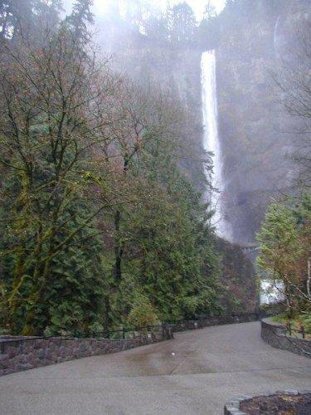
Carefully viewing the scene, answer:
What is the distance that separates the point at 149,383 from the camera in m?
8.99

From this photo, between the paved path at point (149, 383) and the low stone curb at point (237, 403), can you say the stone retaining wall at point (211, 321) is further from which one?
the low stone curb at point (237, 403)

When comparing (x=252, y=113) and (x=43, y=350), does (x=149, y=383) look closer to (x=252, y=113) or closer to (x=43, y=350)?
(x=43, y=350)

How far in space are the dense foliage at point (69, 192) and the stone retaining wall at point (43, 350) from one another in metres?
0.96

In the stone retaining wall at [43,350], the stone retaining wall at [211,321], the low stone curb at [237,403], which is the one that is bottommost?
the low stone curb at [237,403]

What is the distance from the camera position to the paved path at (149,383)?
685 centimetres

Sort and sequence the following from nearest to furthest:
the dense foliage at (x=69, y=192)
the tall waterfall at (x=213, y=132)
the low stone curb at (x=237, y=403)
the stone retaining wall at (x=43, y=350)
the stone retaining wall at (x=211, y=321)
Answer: the low stone curb at (x=237, y=403)
the stone retaining wall at (x=43, y=350)
the dense foliage at (x=69, y=192)
the stone retaining wall at (x=211, y=321)
the tall waterfall at (x=213, y=132)

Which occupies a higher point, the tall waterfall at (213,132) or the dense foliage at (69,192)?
the tall waterfall at (213,132)

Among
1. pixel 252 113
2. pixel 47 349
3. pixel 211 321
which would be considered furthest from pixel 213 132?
pixel 47 349

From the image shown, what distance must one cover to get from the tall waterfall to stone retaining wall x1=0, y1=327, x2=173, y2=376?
90.9 ft

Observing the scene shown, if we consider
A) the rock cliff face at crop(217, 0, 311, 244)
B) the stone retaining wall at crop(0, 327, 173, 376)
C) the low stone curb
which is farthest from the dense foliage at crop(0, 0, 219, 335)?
the rock cliff face at crop(217, 0, 311, 244)

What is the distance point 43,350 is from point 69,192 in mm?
4099

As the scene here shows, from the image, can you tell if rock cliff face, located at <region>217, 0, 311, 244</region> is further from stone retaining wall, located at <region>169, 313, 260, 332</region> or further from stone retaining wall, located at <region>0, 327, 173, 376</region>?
stone retaining wall, located at <region>0, 327, 173, 376</region>

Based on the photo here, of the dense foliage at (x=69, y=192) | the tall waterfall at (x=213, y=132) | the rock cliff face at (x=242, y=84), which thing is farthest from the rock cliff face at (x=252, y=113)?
the dense foliage at (x=69, y=192)

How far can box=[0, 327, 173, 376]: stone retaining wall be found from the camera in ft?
32.2
